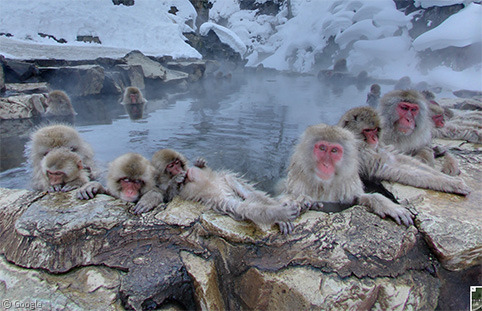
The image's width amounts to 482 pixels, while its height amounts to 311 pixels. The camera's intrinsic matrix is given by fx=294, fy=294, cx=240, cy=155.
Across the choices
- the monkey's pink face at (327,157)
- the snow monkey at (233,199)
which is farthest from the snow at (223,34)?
the monkey's pink face at (327,157)

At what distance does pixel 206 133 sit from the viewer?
4.63m

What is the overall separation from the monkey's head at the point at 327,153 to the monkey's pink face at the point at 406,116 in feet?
3.01

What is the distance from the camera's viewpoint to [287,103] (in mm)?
7562

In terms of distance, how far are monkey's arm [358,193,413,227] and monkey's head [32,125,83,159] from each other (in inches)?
98.9

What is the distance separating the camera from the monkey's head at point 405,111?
8.64ft

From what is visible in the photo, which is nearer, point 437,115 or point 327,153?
point 327,153

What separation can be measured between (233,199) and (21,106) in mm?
5819

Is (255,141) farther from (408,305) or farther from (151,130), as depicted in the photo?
(408,305)

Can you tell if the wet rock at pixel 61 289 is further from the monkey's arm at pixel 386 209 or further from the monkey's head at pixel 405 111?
the monkey's head at pixel 405 111

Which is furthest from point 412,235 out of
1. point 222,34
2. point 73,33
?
point 222,34

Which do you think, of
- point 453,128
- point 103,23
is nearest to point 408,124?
point 453,128

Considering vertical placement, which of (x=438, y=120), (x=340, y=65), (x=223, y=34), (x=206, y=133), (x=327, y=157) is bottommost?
(x=206, y=133)
